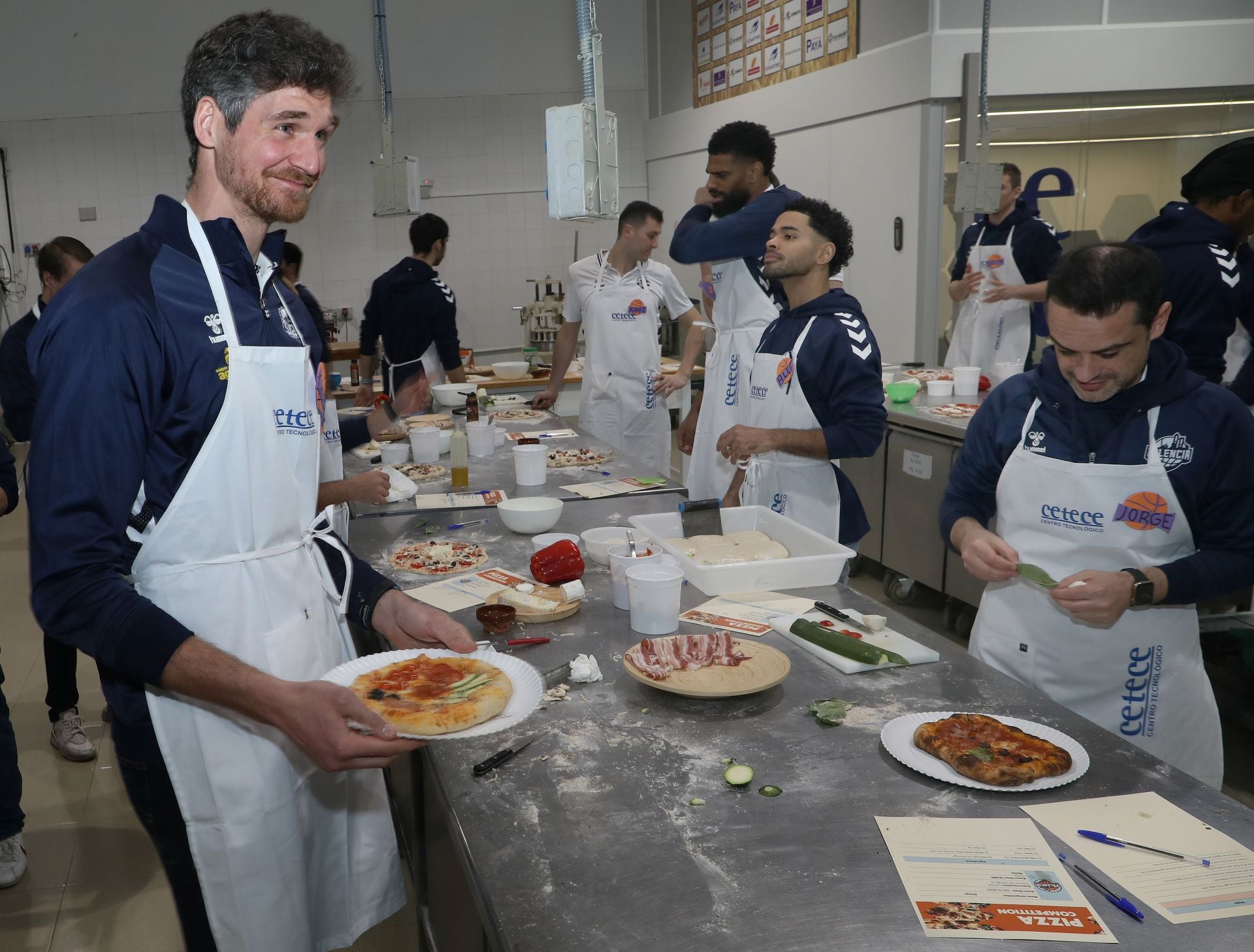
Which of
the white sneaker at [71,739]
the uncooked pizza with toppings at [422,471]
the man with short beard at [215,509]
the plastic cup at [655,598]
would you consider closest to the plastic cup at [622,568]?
the plastic cup at [655,598]

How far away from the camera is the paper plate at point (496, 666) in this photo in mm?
1483

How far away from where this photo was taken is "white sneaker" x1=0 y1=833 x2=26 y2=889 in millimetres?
2984

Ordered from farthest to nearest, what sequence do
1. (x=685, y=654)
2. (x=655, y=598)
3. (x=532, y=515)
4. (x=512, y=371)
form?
1. (x=512, y=371)
2. (x=532, y=515)
3. (x=655, y=598)
4. (x=685, y=654)

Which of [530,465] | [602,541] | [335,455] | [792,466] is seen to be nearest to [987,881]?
[602,541]

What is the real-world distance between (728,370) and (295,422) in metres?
2.73

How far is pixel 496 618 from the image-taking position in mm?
2098

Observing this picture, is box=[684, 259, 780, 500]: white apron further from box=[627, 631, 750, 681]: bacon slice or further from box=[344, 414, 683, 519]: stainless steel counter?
box=[627, 631, 750, 681]: bacon slice

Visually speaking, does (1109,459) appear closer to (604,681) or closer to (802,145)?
(604,681)

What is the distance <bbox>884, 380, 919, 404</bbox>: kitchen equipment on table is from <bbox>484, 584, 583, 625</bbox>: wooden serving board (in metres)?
3.18

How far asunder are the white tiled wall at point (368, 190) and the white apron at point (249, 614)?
25.9 ft

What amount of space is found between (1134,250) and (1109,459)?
17.7 inches

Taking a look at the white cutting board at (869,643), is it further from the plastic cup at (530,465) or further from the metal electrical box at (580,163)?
the plastic cup at (530,465)

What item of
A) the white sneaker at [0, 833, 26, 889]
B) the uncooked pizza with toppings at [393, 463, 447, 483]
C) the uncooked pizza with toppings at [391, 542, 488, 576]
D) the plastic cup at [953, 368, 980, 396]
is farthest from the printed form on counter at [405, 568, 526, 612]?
the plastic cup at [953, 368, 980, 396]

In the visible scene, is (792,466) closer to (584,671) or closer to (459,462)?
(459,462)
